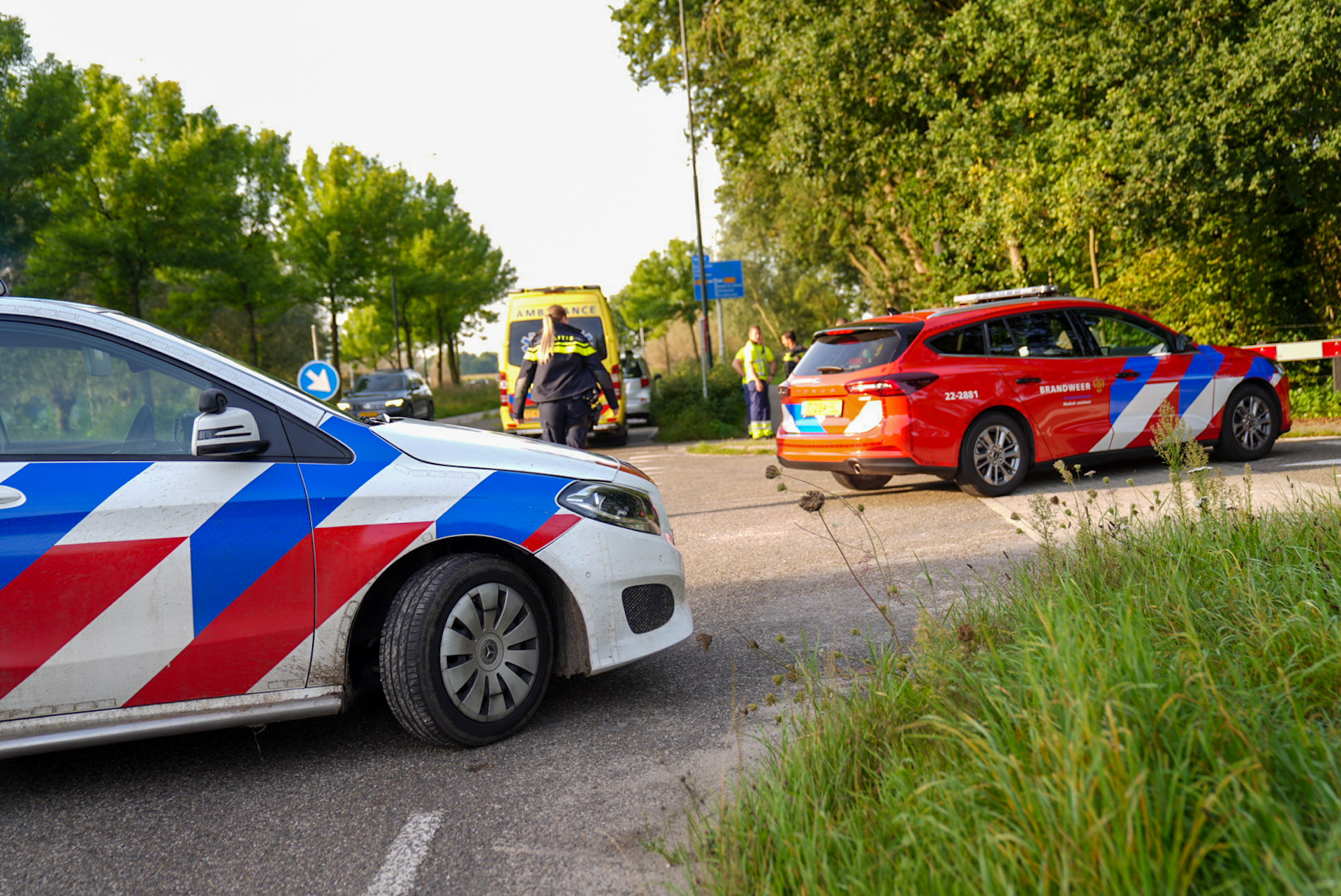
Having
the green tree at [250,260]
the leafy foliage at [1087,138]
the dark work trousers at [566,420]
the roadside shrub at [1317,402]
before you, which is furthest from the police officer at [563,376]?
the green tree at [250,260]

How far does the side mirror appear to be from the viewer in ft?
10.9

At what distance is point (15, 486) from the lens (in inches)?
126

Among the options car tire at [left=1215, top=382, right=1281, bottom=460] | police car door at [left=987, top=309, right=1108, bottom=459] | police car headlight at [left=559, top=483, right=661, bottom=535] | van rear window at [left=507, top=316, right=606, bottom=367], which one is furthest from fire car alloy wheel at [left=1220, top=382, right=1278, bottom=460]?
van rear window at [left=507, top=316, right=606, bottom=367]

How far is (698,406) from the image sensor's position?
752 inches

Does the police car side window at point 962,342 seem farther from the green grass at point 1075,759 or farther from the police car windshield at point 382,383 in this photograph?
the police car windshield at point 382,383

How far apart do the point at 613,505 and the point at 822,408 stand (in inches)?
205

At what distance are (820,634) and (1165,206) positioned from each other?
35.7 ft

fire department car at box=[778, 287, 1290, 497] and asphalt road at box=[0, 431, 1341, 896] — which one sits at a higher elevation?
fire department car at box=[778, 287, 1290, 497]

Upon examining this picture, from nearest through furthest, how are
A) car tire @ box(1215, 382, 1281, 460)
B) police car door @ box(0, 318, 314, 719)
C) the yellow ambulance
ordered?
police car door @ box(0, 318, 314, 719)
car tire @ box(1215, 382, 1281, 460)
the yellow ambulance

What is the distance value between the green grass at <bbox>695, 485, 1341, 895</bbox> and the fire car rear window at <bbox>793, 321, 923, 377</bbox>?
5.07 metres

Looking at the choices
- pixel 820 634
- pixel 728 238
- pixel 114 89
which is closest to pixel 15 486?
pixel 820 634

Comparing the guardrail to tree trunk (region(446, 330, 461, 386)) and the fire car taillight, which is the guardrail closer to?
the fire car taillight

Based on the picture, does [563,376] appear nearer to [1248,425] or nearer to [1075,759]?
[1248,425]

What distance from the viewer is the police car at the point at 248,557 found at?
3225 millimetres
